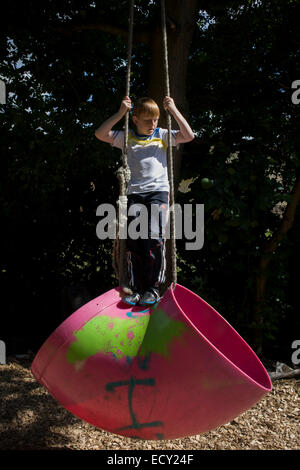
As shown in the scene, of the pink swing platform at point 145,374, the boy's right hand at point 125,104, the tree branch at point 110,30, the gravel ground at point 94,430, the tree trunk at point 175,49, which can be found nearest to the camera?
the pink swing platform at point 145,374

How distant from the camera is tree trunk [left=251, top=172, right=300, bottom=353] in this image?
16.0 feet

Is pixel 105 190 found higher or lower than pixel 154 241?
higher

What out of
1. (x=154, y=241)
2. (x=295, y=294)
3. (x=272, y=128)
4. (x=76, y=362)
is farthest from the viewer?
(x=295, y=294)

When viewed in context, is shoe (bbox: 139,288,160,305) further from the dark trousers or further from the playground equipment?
the playground equipment

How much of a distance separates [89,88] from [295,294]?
3.67 metres

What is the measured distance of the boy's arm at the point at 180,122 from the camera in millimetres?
2685

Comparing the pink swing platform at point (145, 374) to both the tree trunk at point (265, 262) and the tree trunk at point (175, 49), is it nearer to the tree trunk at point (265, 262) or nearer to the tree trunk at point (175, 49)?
the tree trunk at point (175, 49)

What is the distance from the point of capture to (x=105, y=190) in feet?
20.4

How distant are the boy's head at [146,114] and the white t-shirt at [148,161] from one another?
0.07 meters

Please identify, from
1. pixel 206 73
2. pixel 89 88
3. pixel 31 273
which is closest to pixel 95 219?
pixel 31 273

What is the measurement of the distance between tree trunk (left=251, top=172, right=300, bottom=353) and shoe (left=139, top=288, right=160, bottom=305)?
263cm

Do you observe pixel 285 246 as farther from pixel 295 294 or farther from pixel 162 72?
pixel 162 72

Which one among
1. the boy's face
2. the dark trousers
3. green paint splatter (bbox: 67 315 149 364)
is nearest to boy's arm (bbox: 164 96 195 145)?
the boy's face

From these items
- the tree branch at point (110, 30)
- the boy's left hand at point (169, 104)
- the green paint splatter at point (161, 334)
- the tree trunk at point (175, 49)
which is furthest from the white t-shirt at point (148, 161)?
the tree branch at point (110, 30)
